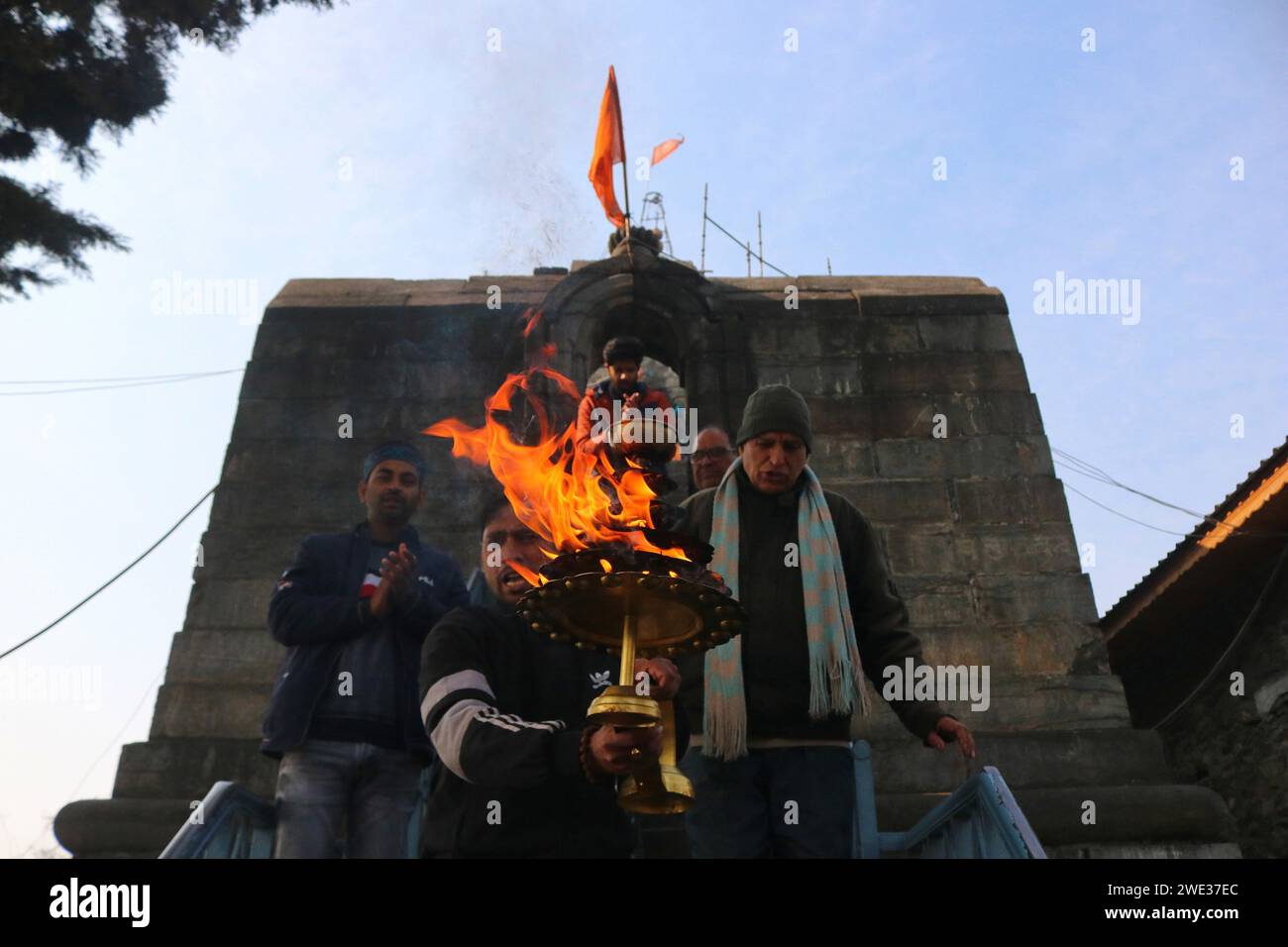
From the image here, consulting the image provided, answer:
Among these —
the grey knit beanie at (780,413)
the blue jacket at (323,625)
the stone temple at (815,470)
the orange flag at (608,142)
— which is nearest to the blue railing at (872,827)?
the blue jacket at (323,625)

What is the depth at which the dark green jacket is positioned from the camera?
3.94 m

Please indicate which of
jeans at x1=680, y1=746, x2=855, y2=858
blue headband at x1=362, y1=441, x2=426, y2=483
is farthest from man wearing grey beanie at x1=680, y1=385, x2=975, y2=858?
blue headband at x1=362, y1=441, x2=426, y2=483

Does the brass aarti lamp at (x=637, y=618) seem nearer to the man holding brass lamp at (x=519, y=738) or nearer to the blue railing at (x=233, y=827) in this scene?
the man holding brass lamp at (x=519, y=738)

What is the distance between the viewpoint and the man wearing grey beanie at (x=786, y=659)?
3.77 m

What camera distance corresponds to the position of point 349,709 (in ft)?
14.6

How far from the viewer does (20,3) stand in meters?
7.44

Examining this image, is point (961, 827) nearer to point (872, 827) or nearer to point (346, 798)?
point (872, 827)

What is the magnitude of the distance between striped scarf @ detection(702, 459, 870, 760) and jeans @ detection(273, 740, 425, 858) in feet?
4.53

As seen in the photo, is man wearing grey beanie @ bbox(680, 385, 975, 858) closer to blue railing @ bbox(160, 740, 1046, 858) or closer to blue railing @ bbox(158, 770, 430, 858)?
blue railing @ bbox(160, 740, 1046, 858)
